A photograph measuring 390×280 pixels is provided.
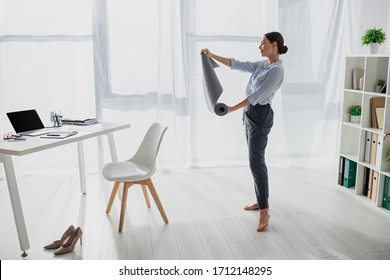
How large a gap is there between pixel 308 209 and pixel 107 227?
5.48 ft

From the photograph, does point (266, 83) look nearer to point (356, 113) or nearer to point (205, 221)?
point (205, 221)

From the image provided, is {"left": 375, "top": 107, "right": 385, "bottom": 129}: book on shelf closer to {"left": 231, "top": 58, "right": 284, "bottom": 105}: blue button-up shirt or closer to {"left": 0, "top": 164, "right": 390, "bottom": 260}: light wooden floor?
{"left": 0, "top": 164, "right": 390, "bottom": 260}: light wooden floor

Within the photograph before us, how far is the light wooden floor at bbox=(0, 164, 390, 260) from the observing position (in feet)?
9.04

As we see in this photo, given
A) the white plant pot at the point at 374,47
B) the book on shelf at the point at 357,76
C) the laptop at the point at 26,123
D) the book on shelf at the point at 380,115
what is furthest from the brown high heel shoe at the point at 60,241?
the white plant pot at the point at 374,47

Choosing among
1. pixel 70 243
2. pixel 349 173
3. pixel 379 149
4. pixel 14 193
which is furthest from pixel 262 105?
pixel 14 193

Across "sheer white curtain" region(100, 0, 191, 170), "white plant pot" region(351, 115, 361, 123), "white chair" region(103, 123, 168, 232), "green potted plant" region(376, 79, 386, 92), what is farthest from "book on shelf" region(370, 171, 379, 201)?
"sheer white curtain" region(100, 0, 191, 170)

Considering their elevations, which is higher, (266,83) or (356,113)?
(266,83)

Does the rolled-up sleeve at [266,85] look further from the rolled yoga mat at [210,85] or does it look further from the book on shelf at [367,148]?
the book on shelf at [367,148]

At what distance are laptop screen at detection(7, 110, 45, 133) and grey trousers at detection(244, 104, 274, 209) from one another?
5.50ft

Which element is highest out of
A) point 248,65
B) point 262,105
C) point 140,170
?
point 248,65

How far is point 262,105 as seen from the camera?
3006mm

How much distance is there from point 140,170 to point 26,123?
0.97 meters

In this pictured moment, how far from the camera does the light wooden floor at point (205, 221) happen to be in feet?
9.04
